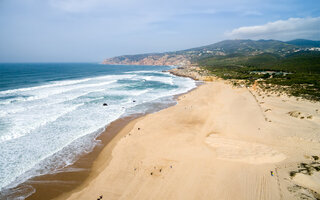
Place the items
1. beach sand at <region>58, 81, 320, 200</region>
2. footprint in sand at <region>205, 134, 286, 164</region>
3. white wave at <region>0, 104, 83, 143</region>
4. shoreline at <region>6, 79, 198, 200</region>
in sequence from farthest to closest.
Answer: white wave at <region>0, 104, 83, 143</region>
footprint in sand at <region>205, 134, 286, 164</region>
shoreline at <region>6, 79, 198, 200</region>
beach sand at <region>58, 81, 320, 200</region>

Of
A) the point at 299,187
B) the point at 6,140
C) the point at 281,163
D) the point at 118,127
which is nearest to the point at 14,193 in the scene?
the point at 6,140

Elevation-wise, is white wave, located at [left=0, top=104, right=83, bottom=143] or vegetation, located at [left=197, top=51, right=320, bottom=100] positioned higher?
vegetation, located at [left=197, top=51, right=320, bottom=100]

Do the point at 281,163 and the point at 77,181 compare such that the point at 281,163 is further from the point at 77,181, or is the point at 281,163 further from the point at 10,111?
the point at 10,111

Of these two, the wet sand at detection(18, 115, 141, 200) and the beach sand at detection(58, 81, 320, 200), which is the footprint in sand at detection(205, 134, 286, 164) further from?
the wet sand at detection(18, 115, 141, 200)

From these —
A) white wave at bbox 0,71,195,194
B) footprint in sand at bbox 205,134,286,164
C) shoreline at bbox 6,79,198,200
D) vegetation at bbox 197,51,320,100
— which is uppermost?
vegetation at bbox 197,51,320,100

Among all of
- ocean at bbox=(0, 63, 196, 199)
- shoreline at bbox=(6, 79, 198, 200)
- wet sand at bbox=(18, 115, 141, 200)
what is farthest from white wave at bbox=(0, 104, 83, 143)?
wet sand at bbox=(18, 115, 141, 200)

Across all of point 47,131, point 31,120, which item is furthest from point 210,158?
point 31,120

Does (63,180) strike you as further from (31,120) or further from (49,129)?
(31,120)

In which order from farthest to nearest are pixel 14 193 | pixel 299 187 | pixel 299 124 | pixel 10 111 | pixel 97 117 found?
pixel 10 111, pixel 97 117, pixel 299 124, pixel 14 193, pixel 299 187
